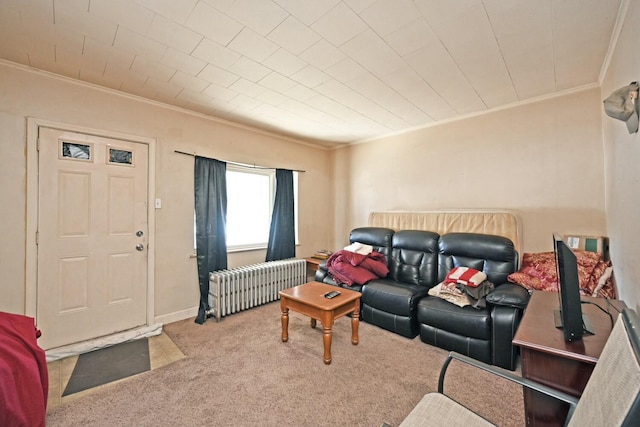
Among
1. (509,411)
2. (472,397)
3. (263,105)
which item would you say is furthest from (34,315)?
(509,411)

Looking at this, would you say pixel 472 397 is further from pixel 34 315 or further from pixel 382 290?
pixel 34 315

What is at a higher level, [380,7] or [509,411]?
[380,7]

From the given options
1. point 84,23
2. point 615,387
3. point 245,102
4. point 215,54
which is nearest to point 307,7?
point 215,54

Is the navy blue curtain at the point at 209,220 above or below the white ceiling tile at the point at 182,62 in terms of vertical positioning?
below

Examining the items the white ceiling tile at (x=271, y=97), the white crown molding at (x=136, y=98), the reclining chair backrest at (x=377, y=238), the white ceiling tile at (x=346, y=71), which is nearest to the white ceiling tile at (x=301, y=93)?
the white ceiling tile at (x=271, y=97)

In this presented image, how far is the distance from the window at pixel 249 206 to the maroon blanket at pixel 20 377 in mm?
2188

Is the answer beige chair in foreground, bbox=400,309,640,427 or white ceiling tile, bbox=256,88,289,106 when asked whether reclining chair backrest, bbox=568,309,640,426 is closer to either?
beige chair in foreground, bbox=400,309,640,427

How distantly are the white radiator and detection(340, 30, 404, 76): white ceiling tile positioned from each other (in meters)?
2.71

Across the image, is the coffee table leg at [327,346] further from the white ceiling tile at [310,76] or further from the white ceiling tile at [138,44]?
the white ceiling tile at [138,44]

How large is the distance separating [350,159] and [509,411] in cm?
390

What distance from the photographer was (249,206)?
402cm

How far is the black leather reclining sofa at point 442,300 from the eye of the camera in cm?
225

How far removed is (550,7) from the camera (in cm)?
163

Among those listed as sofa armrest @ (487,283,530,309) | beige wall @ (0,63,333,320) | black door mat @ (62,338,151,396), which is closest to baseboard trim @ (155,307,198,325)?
beige wall @ (0,63,333,320)
